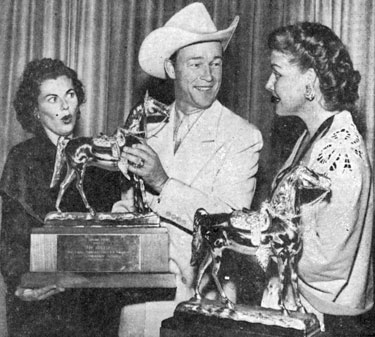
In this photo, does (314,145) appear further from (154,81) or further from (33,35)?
(33,35)

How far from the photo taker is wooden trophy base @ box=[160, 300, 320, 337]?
128 centimetres

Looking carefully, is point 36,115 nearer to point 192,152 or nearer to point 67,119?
point 67,119

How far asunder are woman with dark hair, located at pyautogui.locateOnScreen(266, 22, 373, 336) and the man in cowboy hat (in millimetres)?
218

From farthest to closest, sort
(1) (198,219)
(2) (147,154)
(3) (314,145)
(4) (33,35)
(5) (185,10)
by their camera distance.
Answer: (4) (33,35)
(5) (185,10)
(2) (147,154)
(3) (314,145)
(1) (198,219)

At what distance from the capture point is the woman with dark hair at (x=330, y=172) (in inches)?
56.2

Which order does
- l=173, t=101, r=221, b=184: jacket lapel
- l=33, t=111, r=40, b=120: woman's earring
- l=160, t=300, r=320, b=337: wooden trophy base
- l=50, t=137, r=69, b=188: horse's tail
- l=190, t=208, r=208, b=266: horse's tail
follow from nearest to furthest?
l=160, t=300, r=320, b=337: wooden trophy base
l=190, t=208, r=208, b=266: horse's tail
l=50, t=137, r=69, b=188: horse's tail
l=173, t=101, r=221, b=184: jacket lapel
l=33, t=111, r=40, b=120: woman's earring

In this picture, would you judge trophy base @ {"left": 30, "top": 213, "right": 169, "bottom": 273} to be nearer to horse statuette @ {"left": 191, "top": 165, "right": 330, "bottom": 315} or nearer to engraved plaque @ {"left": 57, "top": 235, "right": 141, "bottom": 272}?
engraved plaque @ {"left": 57, "top": 235, "right": 141, "bottom": 272}

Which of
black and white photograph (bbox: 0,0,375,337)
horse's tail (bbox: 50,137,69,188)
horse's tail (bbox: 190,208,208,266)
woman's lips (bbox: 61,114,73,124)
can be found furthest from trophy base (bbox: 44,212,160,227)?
woman's lips (bbox: 61,114,73,124)

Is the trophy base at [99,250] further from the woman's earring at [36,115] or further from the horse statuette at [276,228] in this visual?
the woman's earring at [36,115]

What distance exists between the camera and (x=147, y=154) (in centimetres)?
162

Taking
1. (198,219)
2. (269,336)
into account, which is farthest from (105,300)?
(269,336)

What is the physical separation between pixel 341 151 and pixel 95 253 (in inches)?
24.5

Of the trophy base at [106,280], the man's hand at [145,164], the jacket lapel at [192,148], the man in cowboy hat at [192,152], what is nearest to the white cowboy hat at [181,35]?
the man in cowboy hat at [192,152]

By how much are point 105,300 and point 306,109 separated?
81 cm
